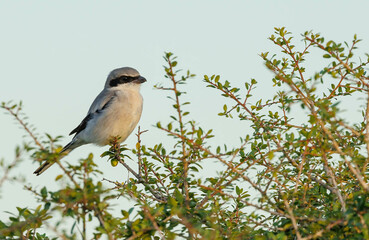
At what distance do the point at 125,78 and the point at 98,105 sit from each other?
61 cm

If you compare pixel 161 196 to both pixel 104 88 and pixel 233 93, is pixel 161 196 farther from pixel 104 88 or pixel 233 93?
pixel 104 88

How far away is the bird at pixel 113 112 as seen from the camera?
7.16m

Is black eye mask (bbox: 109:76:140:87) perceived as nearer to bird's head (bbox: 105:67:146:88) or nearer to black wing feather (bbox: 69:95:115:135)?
bird's head (bbox: 105:67:146:88)

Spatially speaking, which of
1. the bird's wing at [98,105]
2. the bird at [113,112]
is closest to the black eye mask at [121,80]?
the bird at [113,112]

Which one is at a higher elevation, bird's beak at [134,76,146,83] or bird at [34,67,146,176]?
bird's beak at [134,76,146,83]

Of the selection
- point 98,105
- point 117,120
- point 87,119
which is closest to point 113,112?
point 117,120

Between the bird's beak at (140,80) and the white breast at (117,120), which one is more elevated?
the bird's beak at (140,80)

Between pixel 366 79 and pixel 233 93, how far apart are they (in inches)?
50.3

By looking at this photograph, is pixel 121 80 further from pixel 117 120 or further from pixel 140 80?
pixel 117 120

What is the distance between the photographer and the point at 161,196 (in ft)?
13.2

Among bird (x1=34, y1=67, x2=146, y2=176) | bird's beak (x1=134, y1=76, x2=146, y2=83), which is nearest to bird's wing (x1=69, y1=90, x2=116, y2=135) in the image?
bird (x1=34, y1=67, x2=146, y2=176)

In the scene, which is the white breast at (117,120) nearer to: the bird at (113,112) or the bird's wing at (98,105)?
the bird at (113,112)

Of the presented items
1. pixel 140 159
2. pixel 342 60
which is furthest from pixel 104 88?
pixel 342 60

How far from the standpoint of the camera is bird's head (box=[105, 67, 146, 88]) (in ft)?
25.3
